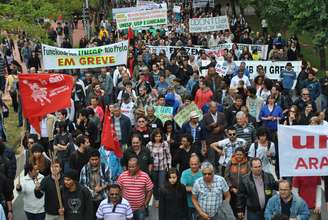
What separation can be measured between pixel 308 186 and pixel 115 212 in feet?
8.77

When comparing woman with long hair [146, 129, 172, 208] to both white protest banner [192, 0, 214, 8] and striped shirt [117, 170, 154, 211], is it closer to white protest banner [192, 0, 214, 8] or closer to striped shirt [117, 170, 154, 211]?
striped shirt [117, 170, 154, 211]

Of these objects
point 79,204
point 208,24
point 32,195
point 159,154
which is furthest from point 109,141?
point 208,24

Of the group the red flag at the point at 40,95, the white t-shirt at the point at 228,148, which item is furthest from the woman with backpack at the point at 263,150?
the red flag at the point at 40,95

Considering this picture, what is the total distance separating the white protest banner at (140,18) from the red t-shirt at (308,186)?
2112 cm

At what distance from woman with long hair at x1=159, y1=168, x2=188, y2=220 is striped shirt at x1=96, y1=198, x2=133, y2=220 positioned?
79cm

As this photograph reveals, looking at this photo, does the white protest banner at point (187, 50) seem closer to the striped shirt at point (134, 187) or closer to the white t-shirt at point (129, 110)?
the white t-shirt at point (129, 110)

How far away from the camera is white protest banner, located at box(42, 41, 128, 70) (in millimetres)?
18938

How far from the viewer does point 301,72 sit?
1853 cm

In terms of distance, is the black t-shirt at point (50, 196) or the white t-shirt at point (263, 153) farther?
the white t-shirt at point (263, 153)

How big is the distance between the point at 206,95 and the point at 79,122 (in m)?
3.07

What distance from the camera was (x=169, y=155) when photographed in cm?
1128

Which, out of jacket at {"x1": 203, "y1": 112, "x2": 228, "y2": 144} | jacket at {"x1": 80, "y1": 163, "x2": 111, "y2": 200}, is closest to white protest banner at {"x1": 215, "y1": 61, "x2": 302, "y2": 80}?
jacket at {"x1": 203, "y1": 112, "x2": 228, "y2": 144}

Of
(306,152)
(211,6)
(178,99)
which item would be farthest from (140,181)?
(211,6)

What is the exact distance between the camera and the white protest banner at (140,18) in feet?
99.2
